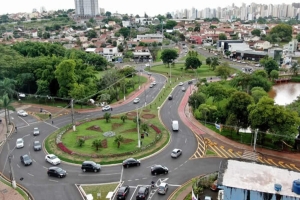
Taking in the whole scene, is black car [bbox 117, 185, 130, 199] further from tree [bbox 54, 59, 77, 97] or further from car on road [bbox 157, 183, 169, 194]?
tree [bbox 54, 59, 77, 97]

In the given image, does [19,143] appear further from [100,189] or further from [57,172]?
[100,189]

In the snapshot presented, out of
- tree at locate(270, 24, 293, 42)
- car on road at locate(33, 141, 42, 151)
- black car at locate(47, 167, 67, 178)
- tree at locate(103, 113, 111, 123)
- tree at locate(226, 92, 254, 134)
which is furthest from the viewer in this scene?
tree at locate(270, 24, 293, 42)

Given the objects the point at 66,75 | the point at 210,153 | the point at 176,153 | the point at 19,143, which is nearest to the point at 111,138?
the point at 176,153

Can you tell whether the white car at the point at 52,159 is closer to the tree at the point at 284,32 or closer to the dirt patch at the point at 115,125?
the dirt patch at the point at 115,125

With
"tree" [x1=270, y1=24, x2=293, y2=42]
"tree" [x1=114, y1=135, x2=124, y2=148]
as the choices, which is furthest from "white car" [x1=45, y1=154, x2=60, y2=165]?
"tree" [x1=270, y1=24, x2=293, y2=42]

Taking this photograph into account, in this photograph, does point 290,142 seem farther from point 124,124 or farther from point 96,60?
point 96,60
